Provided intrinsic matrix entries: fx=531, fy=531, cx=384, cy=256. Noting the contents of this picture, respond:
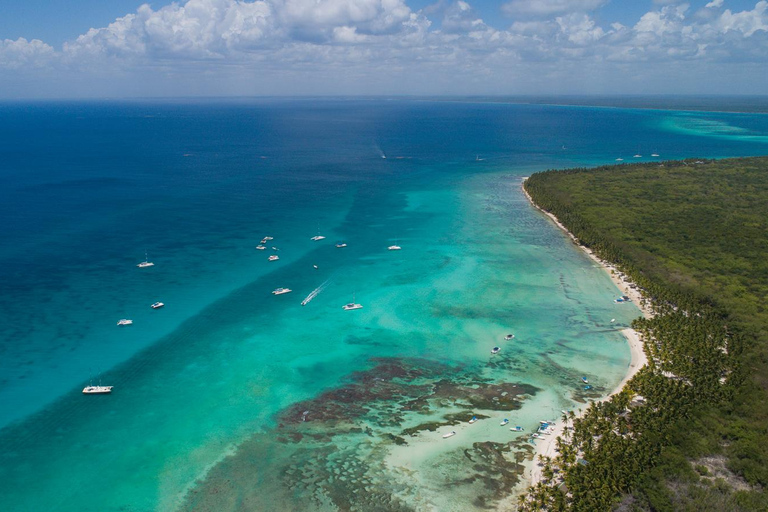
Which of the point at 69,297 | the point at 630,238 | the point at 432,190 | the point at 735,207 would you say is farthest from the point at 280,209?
the point at 735,207

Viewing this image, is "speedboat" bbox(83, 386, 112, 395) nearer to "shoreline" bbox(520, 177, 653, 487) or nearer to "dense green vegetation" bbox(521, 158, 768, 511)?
"dense green vegetation" bbox(521, 158, 768, 511)

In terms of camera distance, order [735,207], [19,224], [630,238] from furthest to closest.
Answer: [735,207], [19,224], [630,238]

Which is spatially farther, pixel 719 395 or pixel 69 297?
pixel 69 297

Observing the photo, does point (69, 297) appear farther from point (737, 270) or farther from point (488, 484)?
point (737, 270)

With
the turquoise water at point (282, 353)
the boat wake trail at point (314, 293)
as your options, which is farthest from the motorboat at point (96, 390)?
the boat wake trail at point (314, 293)

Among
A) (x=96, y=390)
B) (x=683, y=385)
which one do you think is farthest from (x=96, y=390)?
(x=683, y=385)

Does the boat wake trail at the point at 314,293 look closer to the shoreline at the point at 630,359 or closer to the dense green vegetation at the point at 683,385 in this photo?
the shoreline at the point at 630,359

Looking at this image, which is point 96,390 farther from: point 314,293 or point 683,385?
point 683,385
